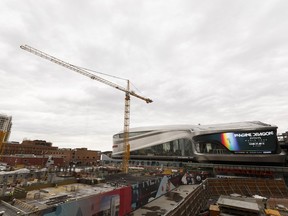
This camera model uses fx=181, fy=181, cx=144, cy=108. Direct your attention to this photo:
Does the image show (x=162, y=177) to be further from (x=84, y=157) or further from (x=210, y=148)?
(x=84, y=157)

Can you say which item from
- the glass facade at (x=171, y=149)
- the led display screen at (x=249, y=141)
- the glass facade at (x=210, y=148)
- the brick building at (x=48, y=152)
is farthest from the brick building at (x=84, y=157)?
the led display screen at (x=249, y=141)

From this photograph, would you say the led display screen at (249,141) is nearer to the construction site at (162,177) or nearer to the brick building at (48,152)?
the construction site at (162,177)

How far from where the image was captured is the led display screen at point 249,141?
71250 mm

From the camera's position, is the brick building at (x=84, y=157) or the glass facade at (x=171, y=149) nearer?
the glass facade at (x=171, y=149)

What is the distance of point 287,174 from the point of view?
6644 cm

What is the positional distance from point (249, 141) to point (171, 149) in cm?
4223

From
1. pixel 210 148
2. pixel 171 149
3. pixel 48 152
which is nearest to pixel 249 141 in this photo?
pixel 210 148

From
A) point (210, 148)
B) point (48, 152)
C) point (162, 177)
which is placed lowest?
point (162, 177)

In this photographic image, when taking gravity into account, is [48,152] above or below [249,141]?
above

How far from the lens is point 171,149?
10556 cm

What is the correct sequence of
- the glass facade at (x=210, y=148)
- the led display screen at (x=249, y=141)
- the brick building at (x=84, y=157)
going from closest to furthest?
the led display screen at (x=249, y=141), the glass facade at (x=210, y=148), the brick building at (x=84, y=157)

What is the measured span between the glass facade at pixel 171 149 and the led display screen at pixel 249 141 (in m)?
16.5

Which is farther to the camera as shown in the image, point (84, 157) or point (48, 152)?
point (84, 157)

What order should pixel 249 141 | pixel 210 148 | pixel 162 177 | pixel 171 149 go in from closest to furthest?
pixel 162 177 → pixel 249 141 → pixel 210 148 → pixel 171 149
